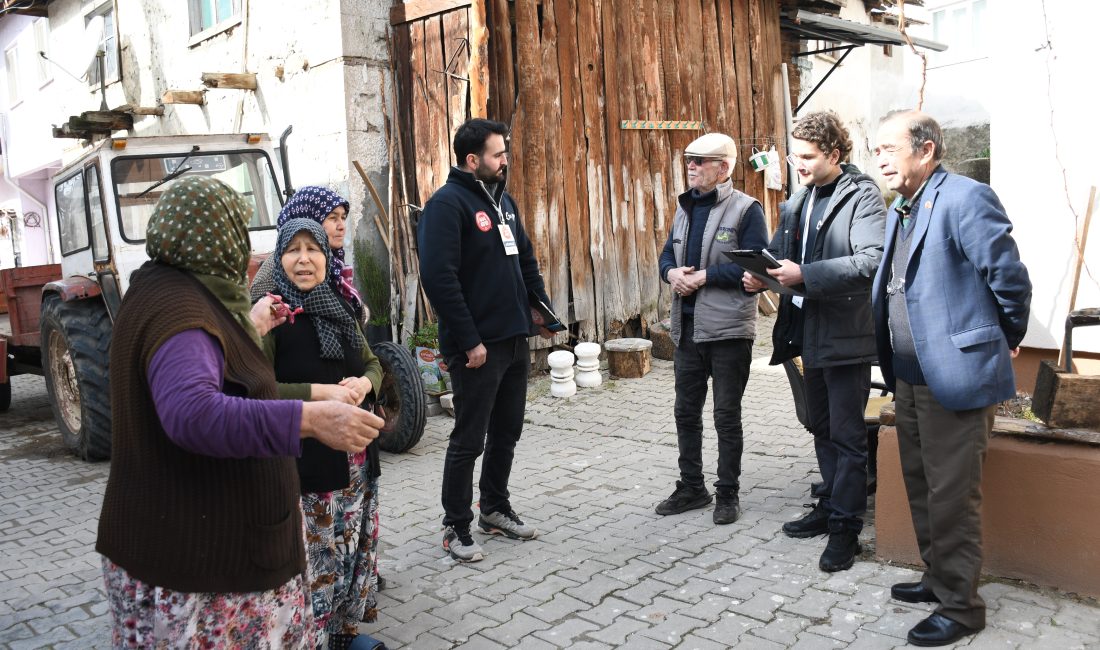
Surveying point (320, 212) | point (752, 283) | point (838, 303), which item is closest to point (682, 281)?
point (752, 283)

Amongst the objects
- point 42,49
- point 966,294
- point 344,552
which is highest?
Answer: point 42,49

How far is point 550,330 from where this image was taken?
180 inches

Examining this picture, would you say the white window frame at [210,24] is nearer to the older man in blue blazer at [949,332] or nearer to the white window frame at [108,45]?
the white window frame at [108,45]

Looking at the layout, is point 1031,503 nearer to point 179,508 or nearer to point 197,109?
point 179,508

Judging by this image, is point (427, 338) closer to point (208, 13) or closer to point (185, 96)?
point (185, 96)

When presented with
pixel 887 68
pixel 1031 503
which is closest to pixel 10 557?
pixel 1031 503

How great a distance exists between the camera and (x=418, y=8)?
785cm

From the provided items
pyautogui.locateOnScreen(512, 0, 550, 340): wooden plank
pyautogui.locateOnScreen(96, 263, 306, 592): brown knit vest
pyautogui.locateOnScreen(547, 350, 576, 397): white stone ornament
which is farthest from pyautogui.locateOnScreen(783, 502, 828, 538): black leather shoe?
pyautogui.locateOnScreen(512, 0, 550, 340): wooden plank

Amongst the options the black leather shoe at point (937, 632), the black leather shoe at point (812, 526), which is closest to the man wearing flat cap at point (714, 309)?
the black leather shoe at point (812, 526)

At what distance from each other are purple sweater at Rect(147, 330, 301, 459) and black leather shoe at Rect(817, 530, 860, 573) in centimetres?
267

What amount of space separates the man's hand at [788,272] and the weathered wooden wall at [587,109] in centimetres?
416

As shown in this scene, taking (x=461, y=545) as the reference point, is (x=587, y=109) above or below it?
above

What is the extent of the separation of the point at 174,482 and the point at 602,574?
2.34 metres

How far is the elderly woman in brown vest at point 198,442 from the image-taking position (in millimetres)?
1901
